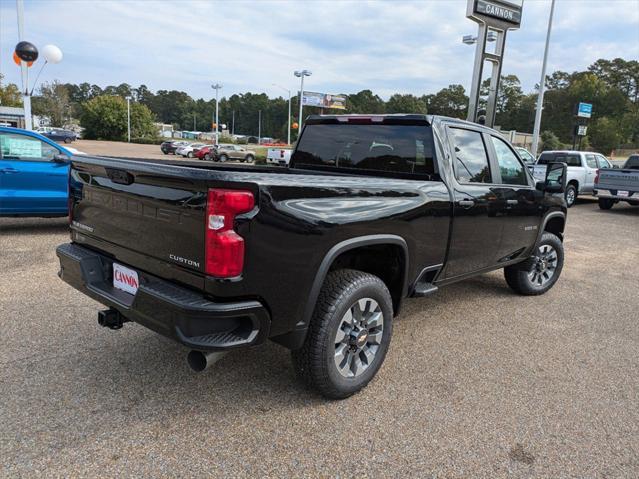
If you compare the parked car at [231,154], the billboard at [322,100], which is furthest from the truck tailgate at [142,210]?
the billboard at [322,100]

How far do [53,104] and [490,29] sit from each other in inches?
3386

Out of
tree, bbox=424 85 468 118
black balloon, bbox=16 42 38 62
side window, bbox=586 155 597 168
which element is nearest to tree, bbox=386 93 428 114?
tree, bbox=424 85 468 118

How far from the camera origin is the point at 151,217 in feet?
8.60

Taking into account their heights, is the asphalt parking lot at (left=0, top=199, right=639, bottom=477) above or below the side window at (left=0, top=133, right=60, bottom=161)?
below

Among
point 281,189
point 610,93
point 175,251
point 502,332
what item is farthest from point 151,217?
point 610,93

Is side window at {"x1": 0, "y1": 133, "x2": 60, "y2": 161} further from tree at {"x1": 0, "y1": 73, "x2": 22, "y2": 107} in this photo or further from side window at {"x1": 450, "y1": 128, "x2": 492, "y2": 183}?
tree at {"x1": 0, "y1": 73, "x2": 22, "y2": 107}

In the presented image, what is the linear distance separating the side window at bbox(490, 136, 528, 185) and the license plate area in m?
3.33

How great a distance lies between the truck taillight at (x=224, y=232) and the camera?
7.52 ft

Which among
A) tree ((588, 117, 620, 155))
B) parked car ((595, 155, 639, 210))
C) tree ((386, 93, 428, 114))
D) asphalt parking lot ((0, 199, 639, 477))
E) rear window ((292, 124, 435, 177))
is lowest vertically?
asphalt parking lot ((0, 199, 639, 477))

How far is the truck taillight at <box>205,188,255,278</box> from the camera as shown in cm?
229

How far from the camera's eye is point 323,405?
9.91ft

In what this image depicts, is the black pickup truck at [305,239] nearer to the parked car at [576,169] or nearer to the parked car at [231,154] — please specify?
the parked car at [576,169]

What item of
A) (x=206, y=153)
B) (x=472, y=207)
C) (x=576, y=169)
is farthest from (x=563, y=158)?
(x=206, y=153)

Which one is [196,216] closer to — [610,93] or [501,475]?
[501,475]
